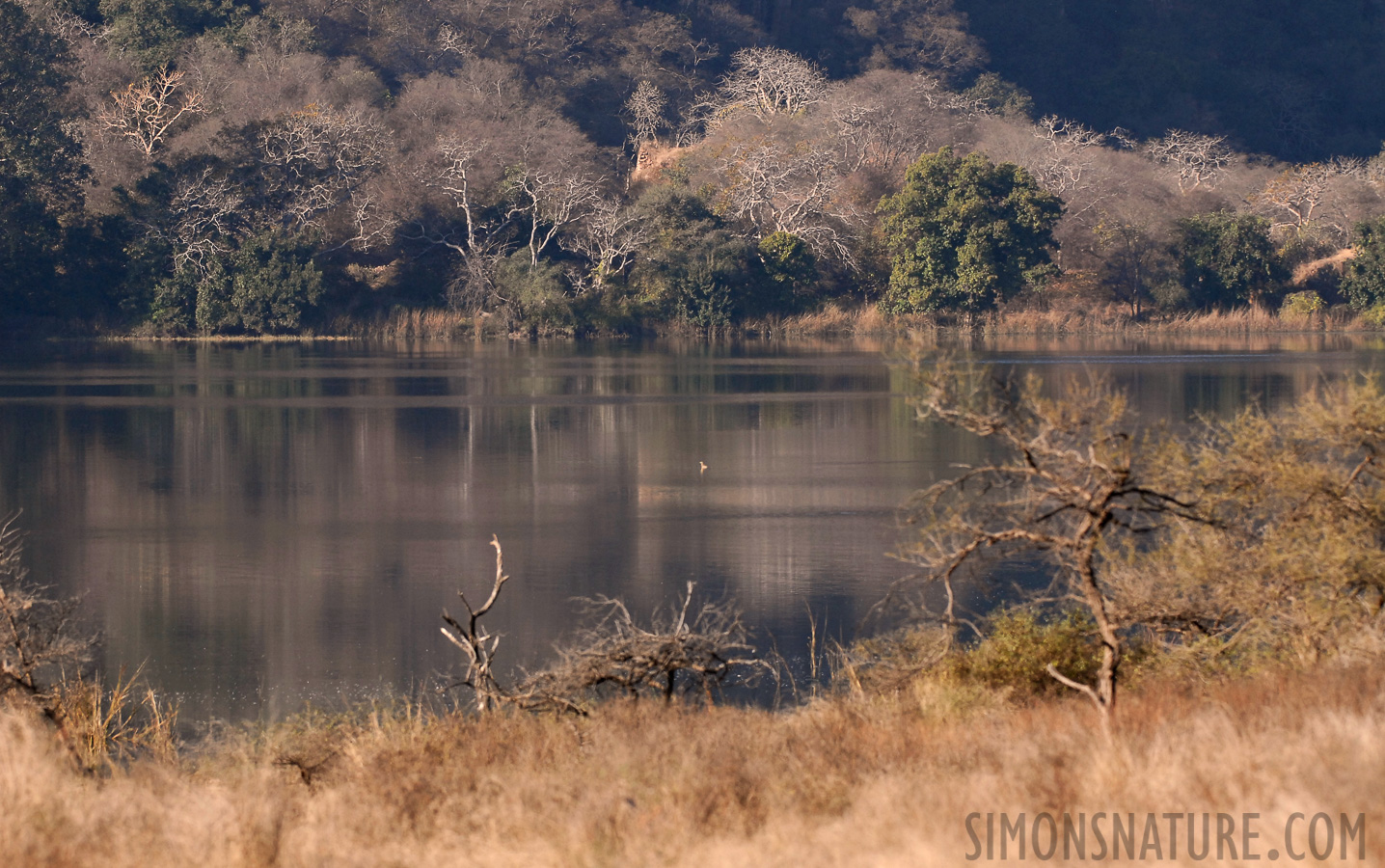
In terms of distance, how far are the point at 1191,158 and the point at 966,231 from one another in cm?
2199

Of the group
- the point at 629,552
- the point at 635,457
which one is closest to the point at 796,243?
the point at 635,457

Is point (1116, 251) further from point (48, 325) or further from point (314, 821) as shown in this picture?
point (314, 821)

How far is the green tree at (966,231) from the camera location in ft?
173

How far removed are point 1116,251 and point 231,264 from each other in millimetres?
29830

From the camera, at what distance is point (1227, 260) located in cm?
5675

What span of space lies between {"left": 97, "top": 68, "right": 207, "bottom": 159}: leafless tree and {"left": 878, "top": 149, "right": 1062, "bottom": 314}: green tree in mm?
23086

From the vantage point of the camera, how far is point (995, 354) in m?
40.8

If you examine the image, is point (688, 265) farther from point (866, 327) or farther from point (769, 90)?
point (769, 90)

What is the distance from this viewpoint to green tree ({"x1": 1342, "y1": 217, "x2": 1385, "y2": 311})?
178ft

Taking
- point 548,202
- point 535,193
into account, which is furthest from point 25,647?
point 548,202

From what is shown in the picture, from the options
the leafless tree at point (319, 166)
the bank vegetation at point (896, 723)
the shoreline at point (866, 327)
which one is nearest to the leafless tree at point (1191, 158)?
the shoreline at point (866, 327)

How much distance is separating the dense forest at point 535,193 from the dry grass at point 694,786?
143 feet

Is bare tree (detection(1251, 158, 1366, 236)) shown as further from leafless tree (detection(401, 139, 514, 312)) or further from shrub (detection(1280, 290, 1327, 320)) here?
leafless tree (detection(401, 139, 514, 312))

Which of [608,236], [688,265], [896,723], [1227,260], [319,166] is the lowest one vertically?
[896,723]
